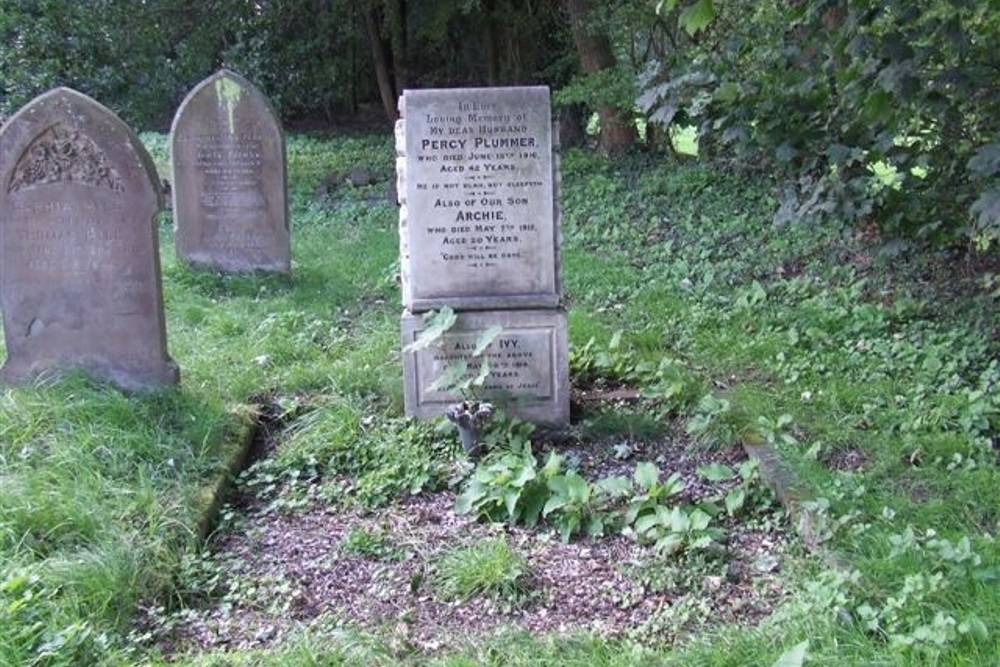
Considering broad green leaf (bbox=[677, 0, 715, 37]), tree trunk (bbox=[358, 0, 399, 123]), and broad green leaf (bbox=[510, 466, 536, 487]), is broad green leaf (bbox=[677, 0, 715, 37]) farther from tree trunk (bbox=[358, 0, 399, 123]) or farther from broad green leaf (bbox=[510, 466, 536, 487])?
tree trunk (bbox=[358, 0, 399, 123])

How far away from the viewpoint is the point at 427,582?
12.1 ft

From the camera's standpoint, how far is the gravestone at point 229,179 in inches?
335

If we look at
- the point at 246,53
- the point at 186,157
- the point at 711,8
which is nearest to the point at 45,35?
the point at 246,53

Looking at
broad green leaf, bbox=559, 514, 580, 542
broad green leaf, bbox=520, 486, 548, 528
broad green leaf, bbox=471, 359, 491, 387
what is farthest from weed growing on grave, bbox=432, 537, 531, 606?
broad green leaf, bbox=471, 359, 491, 387

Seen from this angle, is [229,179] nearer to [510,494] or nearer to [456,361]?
[456,361]

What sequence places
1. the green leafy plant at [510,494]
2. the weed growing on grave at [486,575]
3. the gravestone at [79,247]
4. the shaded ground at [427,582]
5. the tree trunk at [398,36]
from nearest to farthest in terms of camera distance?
the shaded ground at [427,582]
the weed growing on grave at [486,575]
the green leafy plant at [510,494]
the gravestone at [79,247]
the tree trunk at [398,36]

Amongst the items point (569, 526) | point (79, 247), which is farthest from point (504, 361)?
point (79, 247)

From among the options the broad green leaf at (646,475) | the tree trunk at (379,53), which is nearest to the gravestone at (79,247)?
the broad green leaf at (646,475)

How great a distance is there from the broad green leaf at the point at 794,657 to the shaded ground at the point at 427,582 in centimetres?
42

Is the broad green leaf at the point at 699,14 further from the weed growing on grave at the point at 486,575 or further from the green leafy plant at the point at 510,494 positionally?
the weed growing on grave at the point at 486,575

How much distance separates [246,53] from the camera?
747 inches

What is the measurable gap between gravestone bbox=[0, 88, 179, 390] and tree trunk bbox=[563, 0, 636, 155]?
974cm

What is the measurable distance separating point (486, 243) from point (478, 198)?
0.21 meters

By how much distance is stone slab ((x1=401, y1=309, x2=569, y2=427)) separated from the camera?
16.9ft
